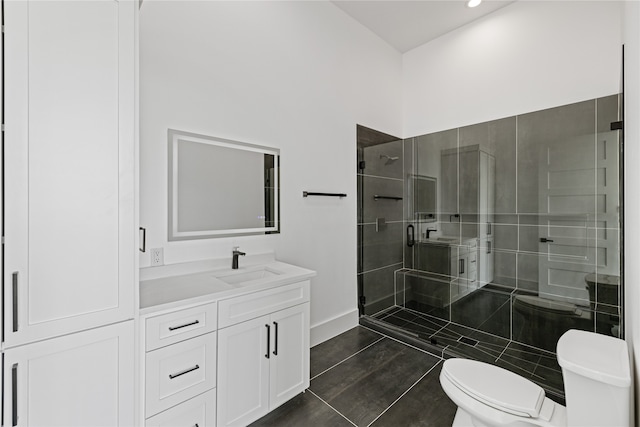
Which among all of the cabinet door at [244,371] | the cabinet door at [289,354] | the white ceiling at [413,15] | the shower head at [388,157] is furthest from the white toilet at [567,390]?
the white ceiling at [413,15]

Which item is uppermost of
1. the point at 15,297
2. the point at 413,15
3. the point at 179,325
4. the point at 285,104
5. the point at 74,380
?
the point at 413,15

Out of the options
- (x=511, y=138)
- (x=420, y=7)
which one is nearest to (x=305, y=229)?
(x=511, y=138)

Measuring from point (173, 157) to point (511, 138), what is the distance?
116 inches

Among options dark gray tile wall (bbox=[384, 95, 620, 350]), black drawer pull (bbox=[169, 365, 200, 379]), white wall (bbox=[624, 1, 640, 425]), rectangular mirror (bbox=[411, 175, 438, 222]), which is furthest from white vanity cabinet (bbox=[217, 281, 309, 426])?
rectangular mirror (bbox=[411, 175, 438, 222])

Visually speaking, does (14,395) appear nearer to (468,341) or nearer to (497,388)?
(497,388)

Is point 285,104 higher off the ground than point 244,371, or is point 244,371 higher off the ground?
point 285,104

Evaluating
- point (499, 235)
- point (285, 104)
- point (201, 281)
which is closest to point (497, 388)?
point (201, 281)

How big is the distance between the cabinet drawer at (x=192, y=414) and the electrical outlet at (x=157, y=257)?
788 millimetres

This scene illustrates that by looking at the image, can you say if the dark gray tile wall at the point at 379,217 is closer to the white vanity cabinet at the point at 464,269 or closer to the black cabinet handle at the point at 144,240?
the white vanity cabinet at the point at 464,269

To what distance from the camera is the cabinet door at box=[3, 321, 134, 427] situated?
1.01 metres

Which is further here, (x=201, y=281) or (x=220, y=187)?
(x=220, y=187)

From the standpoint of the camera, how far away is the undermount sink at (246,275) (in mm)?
1908

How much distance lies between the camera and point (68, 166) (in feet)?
3.62

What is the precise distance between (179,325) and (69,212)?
66 cm
